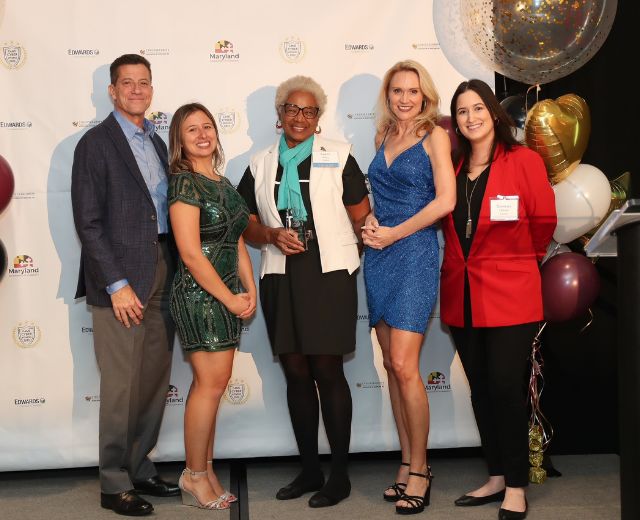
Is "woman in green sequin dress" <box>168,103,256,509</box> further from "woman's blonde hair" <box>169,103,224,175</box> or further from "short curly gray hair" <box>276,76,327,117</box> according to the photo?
"short curly gray hair" <box>276,76,327,117</box>

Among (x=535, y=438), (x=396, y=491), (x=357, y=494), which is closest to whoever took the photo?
(x=396, y=491)

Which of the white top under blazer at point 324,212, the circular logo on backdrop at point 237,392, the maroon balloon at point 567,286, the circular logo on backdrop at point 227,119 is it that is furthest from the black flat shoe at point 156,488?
the maroon balloon at point 567,286

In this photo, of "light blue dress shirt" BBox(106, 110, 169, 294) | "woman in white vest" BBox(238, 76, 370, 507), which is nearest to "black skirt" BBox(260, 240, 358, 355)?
"woman in white vest" BBox(238, 76, 370, 507)

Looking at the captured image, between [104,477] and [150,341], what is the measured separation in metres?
0.60

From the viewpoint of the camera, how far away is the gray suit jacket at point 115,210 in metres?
3.36

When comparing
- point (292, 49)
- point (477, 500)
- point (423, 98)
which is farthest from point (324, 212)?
point (477, 500)

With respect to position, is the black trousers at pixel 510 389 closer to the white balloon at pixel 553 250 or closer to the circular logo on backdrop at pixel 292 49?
the white balloon at pixel 553 250

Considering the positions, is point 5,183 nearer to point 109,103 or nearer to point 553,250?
point 109,103

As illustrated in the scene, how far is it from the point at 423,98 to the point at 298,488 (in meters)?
1.78

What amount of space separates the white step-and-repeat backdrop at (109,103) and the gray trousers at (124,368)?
49 centimetres

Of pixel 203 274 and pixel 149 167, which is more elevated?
pixel 149 167

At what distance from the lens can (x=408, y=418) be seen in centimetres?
339

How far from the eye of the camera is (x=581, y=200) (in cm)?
342

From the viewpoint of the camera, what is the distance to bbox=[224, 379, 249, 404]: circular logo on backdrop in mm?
4094
